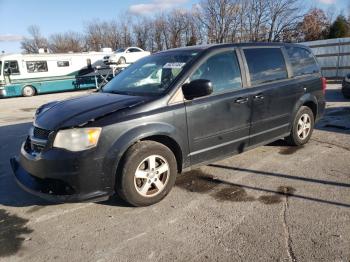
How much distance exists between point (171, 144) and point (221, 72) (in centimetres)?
124

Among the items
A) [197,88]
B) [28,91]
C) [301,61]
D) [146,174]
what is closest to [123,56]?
[28,91]

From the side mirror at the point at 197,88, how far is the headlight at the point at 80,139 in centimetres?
118

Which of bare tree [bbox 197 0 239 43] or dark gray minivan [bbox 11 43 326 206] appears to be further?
bare tree [bbox 197 0 239 43]

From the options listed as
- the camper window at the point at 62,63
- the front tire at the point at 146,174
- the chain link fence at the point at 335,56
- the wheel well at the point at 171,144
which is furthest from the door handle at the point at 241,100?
the camper window at the point at 62,63

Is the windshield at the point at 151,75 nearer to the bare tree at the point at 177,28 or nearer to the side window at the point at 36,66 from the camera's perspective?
the side window at the point at 36,66

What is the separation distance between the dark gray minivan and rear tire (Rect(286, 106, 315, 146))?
0.20 m

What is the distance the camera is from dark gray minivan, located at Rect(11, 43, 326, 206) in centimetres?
350

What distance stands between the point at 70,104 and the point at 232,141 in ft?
7.18

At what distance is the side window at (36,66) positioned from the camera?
22.2 m

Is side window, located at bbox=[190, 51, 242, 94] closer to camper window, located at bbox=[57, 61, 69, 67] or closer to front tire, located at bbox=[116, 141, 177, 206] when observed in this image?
front tire, located at bbox=[116, 141, 177, 206]

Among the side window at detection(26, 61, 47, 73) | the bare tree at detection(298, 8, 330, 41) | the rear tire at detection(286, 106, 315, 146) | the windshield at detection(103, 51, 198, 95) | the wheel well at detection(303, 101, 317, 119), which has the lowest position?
the rear tire at detection(286, 106, 315, 146)

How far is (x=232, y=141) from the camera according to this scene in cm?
465

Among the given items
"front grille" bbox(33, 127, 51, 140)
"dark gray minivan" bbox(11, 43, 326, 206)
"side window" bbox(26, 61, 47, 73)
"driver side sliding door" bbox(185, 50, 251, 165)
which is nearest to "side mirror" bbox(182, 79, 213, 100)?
"dark gray minivan" bbox(11, 43, 326, 206)

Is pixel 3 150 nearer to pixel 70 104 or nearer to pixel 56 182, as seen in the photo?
pixel 70 104
